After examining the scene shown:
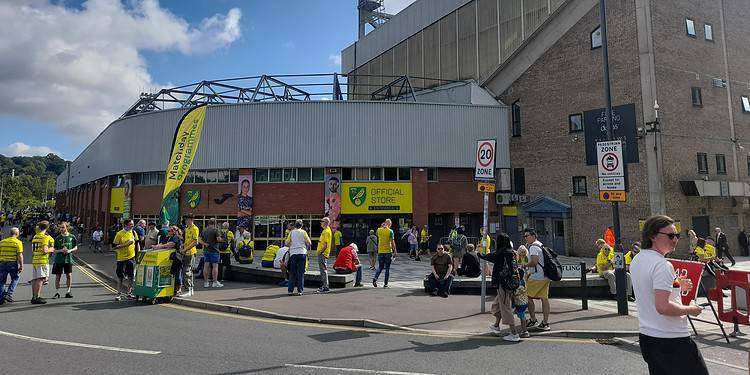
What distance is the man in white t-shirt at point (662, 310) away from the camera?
2.95m

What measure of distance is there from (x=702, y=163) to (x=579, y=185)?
5.97 m

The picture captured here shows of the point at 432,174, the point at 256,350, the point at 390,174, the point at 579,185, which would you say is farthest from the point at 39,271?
the point at 579,185

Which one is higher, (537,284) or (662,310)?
(662,310)

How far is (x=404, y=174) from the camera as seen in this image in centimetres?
2500

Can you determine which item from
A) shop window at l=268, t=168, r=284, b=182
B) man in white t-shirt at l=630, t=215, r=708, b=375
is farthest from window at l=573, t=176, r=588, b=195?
man in white t-shirt at l=630, t=215, r=708, b=375

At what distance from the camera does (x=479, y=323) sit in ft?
25.6

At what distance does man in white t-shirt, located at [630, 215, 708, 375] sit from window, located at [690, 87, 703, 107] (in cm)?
2417

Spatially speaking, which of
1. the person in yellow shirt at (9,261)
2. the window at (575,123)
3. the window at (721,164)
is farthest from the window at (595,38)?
the person in yellow shirt at (9,261)

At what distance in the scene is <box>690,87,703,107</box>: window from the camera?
21.9 meters

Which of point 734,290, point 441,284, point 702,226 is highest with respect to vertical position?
point 702,226

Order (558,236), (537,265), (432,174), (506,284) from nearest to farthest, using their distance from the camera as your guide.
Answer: (506,284)
(537,265)
(558,236)
(432,174)

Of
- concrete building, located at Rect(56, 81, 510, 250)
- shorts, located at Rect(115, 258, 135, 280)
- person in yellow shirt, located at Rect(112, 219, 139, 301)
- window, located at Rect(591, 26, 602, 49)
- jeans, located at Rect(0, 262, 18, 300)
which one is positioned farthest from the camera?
concrete building, located at Rect(56, 81, 510, 250)

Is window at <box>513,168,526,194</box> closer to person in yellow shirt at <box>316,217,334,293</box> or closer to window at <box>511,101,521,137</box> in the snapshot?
window at <box>511,101,521,137</box>

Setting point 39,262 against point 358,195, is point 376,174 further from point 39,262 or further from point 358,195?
point 39,262
